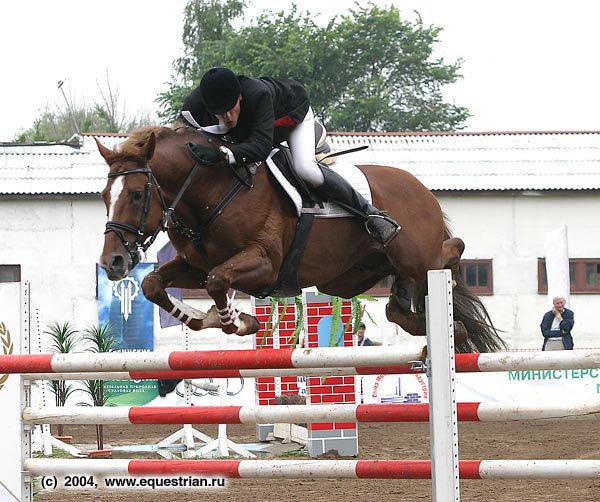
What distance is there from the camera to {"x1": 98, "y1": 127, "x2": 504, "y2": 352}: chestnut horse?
434 cm

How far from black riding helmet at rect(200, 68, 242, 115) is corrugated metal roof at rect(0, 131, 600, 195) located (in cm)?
1129

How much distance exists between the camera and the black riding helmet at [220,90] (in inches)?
174

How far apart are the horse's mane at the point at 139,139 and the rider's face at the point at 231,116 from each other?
9.8 inches

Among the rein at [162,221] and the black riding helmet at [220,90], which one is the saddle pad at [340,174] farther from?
the black riding helmet at [220,90]

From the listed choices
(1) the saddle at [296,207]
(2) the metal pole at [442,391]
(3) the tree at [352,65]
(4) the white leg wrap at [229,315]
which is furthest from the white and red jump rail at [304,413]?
(3) the tree at [352,65]

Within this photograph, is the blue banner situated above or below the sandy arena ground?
above

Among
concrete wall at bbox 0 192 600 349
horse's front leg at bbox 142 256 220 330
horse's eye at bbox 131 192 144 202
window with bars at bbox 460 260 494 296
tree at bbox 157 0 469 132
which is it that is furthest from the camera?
tree at bbox 157 0 469 132

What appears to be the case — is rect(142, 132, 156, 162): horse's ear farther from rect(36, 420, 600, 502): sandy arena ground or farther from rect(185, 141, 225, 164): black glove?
rect(36, 420, 600, 502): sandy arena ground

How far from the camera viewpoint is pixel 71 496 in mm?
6578

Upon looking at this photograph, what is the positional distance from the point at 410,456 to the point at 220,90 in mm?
4775

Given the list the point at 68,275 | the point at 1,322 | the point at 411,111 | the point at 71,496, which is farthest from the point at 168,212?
the point at 411,111

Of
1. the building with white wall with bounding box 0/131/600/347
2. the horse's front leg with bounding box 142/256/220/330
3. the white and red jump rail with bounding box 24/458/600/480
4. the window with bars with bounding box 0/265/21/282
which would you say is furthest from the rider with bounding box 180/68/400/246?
the window with bars with bounding box 0/265/21/282

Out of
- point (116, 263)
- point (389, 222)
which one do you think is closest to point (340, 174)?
point (389, 222)

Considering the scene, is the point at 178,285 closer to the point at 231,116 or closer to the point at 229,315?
the point at 229,315
